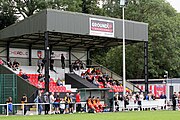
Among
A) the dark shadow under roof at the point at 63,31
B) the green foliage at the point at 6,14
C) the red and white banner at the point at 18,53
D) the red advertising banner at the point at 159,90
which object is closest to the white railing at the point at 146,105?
the dark shadow under roof at the point at 63,31

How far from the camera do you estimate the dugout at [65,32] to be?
39969 mm

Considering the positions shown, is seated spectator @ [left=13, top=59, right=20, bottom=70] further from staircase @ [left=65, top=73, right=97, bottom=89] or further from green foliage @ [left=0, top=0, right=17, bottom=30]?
green foliage @ [left=0, top=0, right=17, bottom=30]

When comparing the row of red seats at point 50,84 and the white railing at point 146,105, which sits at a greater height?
the row of red seats at point 50,84

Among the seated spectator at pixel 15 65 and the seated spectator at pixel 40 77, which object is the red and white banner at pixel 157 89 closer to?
the seated spectator at pixel 40 77

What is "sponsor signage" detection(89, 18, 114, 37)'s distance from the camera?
43.4 m

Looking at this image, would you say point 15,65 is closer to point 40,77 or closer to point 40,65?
point 40,65

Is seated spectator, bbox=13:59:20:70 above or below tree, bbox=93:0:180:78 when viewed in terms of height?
below

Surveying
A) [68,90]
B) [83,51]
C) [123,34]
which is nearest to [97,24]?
[123,34]

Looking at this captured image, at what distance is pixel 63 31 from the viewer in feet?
134

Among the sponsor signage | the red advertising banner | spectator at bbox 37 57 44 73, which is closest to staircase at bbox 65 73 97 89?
spectator at bbox 37 57 44 73

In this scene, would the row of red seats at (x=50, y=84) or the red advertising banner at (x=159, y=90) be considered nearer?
the row of red seats at (x=50, y=84)

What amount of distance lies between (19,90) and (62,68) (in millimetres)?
11227

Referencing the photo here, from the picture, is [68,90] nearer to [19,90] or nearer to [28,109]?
[19,90]

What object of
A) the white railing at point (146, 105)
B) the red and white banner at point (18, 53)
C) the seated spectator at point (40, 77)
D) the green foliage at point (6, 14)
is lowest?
the white railing at point (146, 105)
